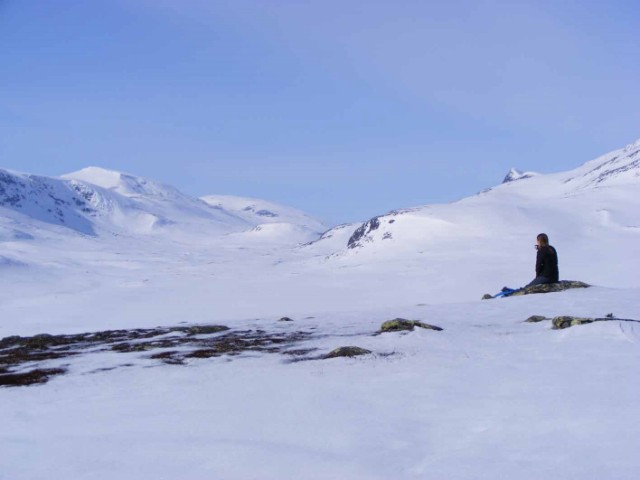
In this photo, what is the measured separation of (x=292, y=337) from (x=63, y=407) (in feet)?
26.9

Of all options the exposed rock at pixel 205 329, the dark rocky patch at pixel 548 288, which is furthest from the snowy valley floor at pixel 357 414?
the dark rocky patch at pixel 548 288

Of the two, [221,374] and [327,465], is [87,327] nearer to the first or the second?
[221,374]

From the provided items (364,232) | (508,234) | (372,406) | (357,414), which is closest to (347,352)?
(372,406)

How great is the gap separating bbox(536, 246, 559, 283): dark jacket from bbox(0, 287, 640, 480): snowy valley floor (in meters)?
10.4

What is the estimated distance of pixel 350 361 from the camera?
12.8m

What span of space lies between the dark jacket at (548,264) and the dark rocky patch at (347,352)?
13.7m

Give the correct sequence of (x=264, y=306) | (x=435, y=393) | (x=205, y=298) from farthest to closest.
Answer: (x=205, y=298), (x=264, y=306), (x=435, y=393)

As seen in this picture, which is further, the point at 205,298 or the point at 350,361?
the point at 205,298

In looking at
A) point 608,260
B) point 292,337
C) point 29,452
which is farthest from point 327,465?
point 608,260

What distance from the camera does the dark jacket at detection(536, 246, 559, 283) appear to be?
24.8 metres

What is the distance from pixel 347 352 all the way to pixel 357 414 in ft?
14.6

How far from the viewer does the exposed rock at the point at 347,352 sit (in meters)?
13.5

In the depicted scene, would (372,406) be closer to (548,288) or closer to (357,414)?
(357,414)

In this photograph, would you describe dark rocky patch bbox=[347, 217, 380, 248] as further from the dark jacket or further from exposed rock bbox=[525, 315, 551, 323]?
exposed rock bbox=[525, 315, 551, 323]
